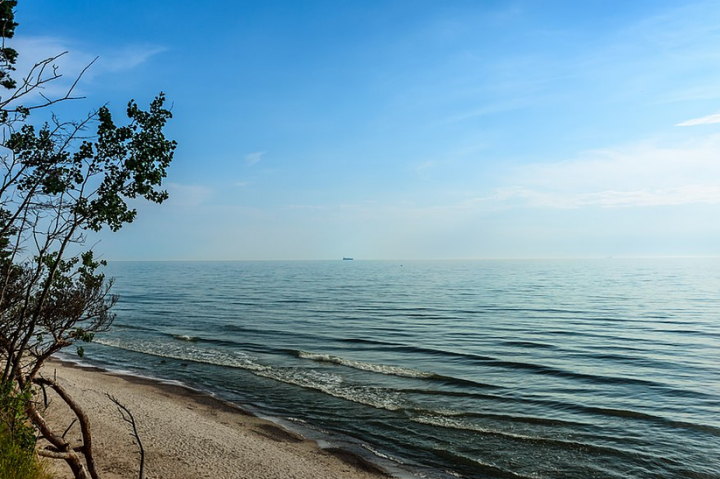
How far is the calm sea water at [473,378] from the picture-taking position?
1403 cm

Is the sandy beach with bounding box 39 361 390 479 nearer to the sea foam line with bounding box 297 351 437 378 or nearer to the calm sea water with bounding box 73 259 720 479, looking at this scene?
the calm sea water with bounding box 73 259 720 479

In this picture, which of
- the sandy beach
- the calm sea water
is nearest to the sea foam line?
the calm sea water

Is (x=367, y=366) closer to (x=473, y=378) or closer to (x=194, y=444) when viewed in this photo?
(x=473, y=378)

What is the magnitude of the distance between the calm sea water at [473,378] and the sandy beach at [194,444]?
1370 mm

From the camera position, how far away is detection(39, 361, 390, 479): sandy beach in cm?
1152

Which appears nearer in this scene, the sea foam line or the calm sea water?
the calm sea water

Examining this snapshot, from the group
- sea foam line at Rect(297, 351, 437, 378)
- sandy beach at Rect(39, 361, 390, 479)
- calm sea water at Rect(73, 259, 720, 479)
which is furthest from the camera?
Answer: sea foam line at Rect(297, 351, 437, 378)

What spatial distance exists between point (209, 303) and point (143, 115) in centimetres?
5067

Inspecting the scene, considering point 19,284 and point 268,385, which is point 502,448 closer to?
point 268,385

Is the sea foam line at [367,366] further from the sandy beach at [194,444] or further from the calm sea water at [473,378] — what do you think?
the sandy beach at [194,444]

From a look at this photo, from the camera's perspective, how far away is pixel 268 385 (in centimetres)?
2119

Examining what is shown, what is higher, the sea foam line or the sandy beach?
the sandy beach

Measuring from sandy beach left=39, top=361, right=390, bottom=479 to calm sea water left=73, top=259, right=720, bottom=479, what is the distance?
1370 mm

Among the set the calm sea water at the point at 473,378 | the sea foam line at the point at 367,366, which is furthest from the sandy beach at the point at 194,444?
the sea foam line at the point at 367,366
